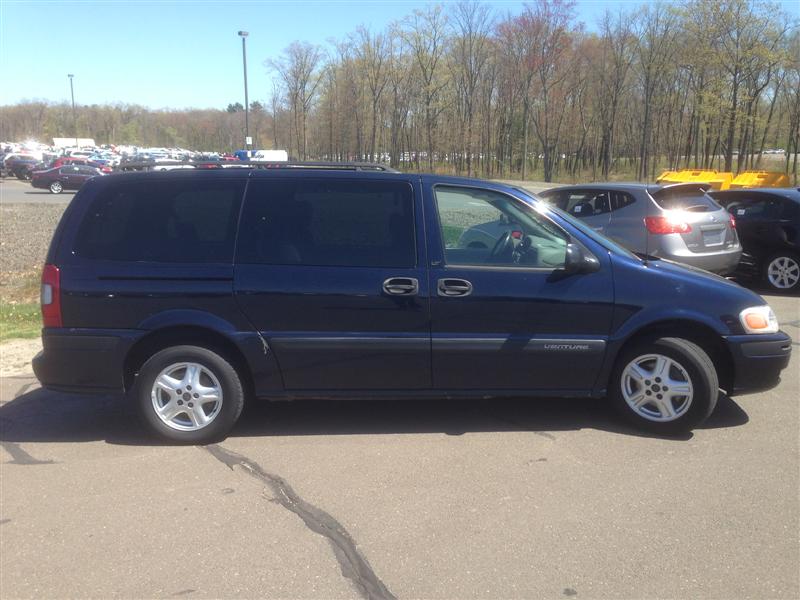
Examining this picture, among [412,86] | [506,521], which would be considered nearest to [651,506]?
[506,521]

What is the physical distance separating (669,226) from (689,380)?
4508mm

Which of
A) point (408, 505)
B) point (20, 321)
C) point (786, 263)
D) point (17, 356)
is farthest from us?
point (786, 263)

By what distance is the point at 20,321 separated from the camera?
340 inches

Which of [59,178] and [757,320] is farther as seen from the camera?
[59,178]

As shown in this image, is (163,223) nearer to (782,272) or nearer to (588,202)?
(588,202)

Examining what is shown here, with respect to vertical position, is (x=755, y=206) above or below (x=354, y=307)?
above

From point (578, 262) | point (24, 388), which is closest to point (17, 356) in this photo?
point (24, 388)

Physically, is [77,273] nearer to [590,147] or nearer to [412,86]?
[412,86]

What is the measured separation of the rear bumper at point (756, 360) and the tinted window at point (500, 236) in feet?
4.45

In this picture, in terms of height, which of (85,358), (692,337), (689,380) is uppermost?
(692,337)

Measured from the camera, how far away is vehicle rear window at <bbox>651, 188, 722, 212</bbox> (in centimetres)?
894

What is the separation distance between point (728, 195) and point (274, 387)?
901 centimetres

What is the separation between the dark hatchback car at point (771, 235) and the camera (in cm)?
1010

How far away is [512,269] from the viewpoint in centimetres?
473
